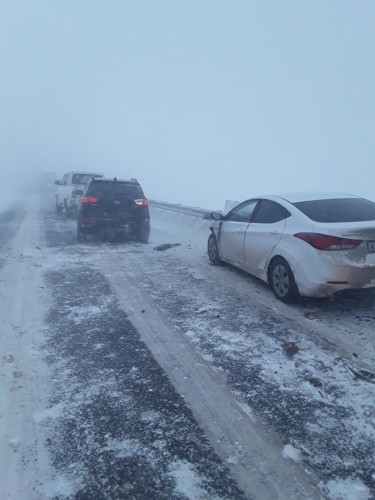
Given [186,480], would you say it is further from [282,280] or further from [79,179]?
[79,179]

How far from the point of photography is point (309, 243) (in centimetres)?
530

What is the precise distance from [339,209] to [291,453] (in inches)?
149

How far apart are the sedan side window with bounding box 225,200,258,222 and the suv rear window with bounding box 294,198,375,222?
4.20ft

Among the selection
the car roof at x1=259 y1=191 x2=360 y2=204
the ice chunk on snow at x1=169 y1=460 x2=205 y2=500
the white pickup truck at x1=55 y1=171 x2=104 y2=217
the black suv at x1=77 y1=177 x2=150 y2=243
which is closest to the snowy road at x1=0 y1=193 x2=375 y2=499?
the ice chunk on snow at x1=169 y1=460 x2=205 y2=500

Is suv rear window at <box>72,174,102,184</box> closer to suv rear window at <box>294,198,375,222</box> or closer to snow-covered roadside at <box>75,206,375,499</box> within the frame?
snow-covered roadside at <box>75,206,375,499</box>

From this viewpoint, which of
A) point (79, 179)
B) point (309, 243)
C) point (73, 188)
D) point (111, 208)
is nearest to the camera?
point (309, 243)

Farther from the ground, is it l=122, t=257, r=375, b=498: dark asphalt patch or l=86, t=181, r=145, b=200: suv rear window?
l=86, t=181, r=145, b=200: suv rear window

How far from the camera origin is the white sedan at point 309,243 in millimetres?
Result: 5059

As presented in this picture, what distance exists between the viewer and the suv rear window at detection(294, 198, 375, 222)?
541 cm

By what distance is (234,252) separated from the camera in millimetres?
7445

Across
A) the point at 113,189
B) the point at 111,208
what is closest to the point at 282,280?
the point at 111,208

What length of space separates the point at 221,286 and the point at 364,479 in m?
4.55

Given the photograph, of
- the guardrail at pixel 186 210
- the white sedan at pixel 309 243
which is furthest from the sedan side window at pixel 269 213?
the guardrail at pixel 186 210

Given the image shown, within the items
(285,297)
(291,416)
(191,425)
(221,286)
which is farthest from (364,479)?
(221,286)
